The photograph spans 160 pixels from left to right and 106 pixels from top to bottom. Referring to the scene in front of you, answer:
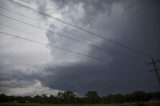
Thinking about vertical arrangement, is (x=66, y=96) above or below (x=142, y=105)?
above

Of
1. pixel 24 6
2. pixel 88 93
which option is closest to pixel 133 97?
pixel 88 93

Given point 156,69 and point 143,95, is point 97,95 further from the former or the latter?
point 156,69

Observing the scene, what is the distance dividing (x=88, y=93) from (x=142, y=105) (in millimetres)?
116255

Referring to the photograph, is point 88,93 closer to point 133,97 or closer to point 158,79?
point 133,97

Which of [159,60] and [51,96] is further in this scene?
[51,96]

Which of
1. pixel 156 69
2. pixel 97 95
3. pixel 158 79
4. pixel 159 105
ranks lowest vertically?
pixel 159 105

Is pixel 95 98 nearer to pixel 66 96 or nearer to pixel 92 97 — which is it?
pixel 92 97

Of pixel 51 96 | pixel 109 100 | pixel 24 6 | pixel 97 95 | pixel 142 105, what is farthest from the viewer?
pixel 51 96

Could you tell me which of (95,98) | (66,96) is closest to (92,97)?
(95,98)

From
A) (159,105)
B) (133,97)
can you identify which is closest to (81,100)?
(133,97)

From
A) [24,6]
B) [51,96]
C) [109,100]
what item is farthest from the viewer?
[51,96]

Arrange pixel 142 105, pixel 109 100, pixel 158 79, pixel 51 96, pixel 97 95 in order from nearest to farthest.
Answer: pixel 158 79
pixel 142 105
pixel 109 100
pixel 97 95
pixel 51 96

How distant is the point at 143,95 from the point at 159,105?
428 ft

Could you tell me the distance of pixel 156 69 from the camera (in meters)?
46.8
